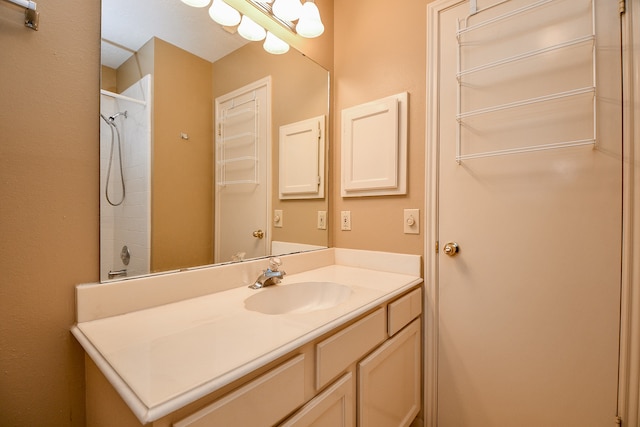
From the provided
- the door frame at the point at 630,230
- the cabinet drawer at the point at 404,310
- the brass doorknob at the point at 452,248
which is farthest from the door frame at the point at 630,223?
the cabinet drawer at the point at 404,310

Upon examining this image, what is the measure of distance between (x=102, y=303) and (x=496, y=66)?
169 cm

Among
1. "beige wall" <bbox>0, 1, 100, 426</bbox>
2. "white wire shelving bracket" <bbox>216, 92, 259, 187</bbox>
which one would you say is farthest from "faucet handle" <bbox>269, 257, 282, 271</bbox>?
"beige wall" <bbox>0, 1, 100, 426</bbox>

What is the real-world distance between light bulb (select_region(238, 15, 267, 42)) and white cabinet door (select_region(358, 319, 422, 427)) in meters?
1.47

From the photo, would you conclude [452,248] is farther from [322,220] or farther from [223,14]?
[223,14]

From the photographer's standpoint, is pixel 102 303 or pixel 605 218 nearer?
pixel 102 303

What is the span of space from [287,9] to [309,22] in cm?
12

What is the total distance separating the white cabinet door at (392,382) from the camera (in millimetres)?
964

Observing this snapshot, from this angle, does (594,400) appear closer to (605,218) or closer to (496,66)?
(605,218)

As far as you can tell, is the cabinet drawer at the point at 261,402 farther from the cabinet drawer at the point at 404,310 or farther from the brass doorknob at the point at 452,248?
the brass doorknob at the point at 452,248

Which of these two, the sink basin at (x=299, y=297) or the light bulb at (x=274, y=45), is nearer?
the sink basin at (x=299, y=297)

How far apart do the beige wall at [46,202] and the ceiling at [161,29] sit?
0.04 metres

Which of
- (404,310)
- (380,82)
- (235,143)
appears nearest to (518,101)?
(380,82)

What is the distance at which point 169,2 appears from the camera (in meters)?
1.00

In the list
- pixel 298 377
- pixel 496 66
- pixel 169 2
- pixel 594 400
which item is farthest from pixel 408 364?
pixel 169 2
